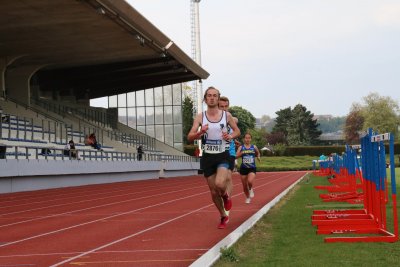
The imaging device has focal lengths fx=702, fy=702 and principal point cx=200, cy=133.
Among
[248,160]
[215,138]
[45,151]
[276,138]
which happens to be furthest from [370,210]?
[276,138]

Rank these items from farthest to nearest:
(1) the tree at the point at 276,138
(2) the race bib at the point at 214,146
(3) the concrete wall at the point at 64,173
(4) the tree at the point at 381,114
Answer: (1) the tree at the point at 276,138, (4) the tree at the point at 381,114, (3) the concrete wall at the point at 64,173, (2) the race bib at the point at 214,146

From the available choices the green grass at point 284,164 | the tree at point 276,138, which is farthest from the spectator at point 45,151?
the tree at point 276,138

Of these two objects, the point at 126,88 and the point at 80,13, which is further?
the point at 126,88

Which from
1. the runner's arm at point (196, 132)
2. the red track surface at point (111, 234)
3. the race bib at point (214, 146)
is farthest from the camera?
the race bib at point (214, 146)

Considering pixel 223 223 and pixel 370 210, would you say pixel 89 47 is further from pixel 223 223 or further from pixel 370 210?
pixel 370 210

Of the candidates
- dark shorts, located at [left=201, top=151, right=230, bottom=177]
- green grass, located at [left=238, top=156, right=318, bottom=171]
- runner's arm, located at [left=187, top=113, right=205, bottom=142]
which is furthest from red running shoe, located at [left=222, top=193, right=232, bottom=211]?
green grass, located at [left=238, top=156, right=318, bottom=171]

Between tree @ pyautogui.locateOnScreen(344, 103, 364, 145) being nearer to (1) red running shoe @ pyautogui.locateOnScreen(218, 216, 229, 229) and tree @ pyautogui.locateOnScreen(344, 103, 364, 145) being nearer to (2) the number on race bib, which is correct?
(2) the number on race bib

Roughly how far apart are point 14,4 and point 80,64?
1772 cm

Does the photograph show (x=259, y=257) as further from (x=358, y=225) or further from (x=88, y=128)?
(x=88, y=128)

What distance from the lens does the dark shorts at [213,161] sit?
9.71 m

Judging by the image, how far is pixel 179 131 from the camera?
61.5 meters

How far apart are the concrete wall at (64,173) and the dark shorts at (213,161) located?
48.9 ft

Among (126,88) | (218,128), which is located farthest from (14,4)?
(126,88)

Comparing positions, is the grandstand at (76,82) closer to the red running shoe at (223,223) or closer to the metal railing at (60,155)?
the metal railing at (60,155)
